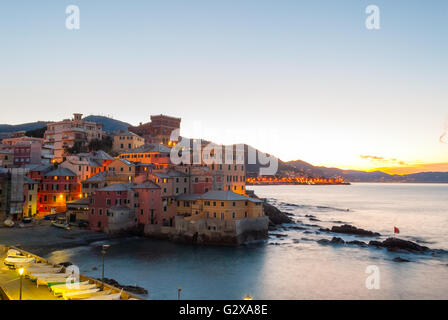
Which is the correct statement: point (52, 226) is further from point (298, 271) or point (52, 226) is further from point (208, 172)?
point (298, 271)

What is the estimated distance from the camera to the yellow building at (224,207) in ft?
192

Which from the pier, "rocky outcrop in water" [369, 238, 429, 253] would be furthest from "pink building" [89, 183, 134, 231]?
"rocky outcrop in water" [369, 238, 429, 253]

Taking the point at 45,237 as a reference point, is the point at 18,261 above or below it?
above

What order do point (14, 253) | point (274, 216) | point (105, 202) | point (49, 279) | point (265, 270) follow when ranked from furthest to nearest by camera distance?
point (274, 216) < point (105, 202) < point (265, 270) < point (14, 253) < point (49, 279)

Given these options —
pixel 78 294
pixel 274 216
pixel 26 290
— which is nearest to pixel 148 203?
pixel 274 216

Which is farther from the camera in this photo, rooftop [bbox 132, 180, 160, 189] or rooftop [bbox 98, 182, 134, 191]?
rooftop [bbox 132, 180, 160, 189]

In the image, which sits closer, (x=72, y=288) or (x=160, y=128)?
(x=72, y=288)

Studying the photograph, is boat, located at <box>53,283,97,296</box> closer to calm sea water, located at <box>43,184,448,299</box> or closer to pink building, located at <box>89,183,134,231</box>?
calm sea water, located at <box>43,184,448,299</box>

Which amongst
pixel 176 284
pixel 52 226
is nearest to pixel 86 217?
pixel 52 226

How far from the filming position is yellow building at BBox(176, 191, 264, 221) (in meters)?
58.6

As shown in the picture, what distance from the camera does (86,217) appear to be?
67750 millimetres

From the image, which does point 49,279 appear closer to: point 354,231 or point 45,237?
point 45,237

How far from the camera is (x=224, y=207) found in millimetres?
58438

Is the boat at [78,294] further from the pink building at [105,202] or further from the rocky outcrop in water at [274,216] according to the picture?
the rocky outcrop in water at [274,216]
